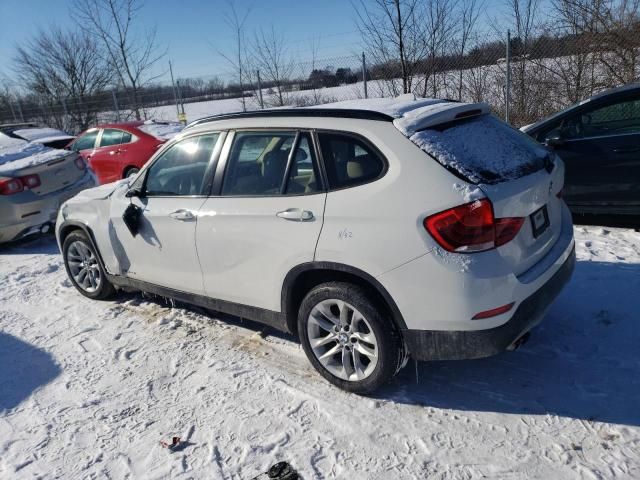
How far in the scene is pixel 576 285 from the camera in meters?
4.26

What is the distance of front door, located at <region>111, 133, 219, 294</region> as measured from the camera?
374cm

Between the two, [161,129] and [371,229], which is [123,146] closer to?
[161,129]

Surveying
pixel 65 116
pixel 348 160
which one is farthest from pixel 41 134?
pixel 348 160

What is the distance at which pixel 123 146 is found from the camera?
10.3 m

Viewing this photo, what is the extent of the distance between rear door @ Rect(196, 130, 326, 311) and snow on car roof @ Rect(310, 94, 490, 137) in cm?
52

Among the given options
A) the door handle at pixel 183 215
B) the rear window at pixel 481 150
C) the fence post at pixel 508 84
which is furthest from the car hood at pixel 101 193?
the fence post at pixel 508 84

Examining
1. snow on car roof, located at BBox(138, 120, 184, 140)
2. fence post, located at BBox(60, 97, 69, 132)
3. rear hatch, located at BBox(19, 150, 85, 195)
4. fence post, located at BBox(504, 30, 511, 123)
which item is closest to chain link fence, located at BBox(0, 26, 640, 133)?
fence post, located at BBox(504, 30, 511, 123)

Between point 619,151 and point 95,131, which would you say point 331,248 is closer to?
point 619,151

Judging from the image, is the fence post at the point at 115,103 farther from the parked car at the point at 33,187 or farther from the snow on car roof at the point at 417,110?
the snow on car roof at the point at 417,110

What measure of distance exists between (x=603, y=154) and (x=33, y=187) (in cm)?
724

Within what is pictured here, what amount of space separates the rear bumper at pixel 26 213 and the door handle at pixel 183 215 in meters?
4.19

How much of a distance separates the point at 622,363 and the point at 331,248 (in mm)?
2015

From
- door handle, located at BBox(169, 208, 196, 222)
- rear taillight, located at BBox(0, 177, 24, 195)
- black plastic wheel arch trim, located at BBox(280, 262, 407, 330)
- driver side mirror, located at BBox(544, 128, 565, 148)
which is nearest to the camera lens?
black plastic wheel arch trim, located at BBox(280, 262, 407, 330)

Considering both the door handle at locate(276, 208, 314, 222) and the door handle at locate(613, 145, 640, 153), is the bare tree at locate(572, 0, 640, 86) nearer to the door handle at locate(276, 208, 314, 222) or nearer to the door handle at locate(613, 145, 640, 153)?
the door handle at locate(613, 145, 640, 153)
